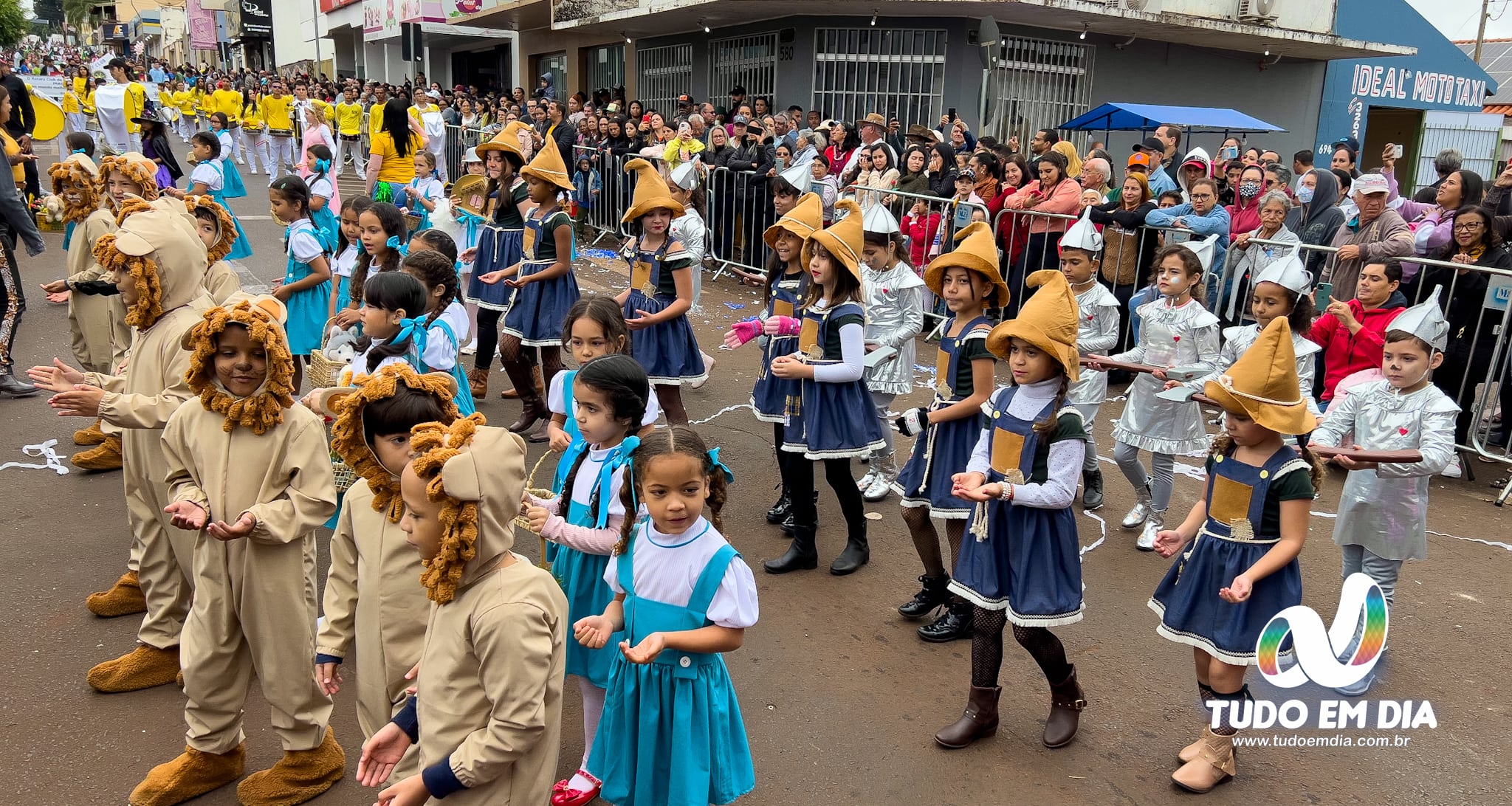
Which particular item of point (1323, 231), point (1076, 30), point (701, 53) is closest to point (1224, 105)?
point (1076, 30)

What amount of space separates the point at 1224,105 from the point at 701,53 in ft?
33.8

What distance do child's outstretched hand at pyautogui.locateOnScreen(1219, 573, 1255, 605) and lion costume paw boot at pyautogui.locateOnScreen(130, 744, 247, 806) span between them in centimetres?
335

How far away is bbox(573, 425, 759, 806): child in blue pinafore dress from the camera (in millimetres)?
2848

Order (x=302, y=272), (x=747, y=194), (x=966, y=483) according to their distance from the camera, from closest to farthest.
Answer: (x=966, y=483)
(x=302, y=272)
(x=747, y=194)

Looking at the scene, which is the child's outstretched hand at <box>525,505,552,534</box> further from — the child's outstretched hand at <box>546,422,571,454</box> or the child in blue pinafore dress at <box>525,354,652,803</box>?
the child's outstretched hand at <box>546,422,571,454</box>

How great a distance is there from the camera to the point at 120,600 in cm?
467

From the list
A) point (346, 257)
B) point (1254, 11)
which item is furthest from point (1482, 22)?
point (346, 257)

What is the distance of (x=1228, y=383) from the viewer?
3.50 m

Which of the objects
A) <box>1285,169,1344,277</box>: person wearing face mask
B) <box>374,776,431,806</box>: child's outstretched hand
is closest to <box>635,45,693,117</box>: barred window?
<box>1285,169,1344,277</box>: person wearing face mask

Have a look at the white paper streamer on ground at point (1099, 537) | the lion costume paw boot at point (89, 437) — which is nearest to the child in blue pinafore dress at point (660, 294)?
the white paper streamer on ground at point (1099, 537)

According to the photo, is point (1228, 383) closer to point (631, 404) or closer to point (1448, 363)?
point (631, 404)

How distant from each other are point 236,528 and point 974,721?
2.63 meters

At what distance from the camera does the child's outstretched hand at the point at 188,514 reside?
314 centimetres

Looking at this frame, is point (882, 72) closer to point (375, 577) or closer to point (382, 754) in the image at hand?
point (375, 577)
